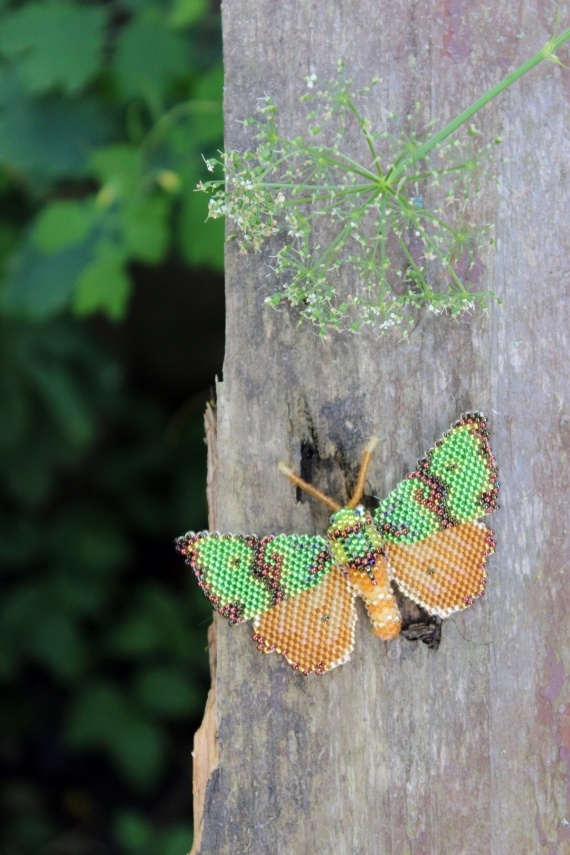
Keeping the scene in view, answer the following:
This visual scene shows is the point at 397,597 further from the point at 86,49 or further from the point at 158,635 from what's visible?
the point at 86,49

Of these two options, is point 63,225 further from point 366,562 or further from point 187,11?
point 366,562

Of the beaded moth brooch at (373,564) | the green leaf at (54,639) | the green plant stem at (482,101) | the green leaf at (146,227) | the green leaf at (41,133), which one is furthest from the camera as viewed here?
the green leaf at (54,639)

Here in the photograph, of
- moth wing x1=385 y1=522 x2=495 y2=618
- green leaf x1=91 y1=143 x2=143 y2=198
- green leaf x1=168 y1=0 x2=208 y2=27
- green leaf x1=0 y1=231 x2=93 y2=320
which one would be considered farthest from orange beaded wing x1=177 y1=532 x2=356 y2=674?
green leaf x1=168 y1=0 x2=208 y2=27

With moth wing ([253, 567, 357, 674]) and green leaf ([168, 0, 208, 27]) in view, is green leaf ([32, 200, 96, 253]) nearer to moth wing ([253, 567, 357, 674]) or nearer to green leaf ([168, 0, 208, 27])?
green leaf ([168, 0, 208, 27])

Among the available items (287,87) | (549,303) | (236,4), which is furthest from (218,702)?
(236,4)

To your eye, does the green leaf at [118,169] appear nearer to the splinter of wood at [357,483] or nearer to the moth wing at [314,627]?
the splinter of wood at [357,483]

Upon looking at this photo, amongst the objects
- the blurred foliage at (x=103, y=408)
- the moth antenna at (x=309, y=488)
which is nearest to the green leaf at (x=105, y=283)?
the blurred foliage at (x=103, y=408)
